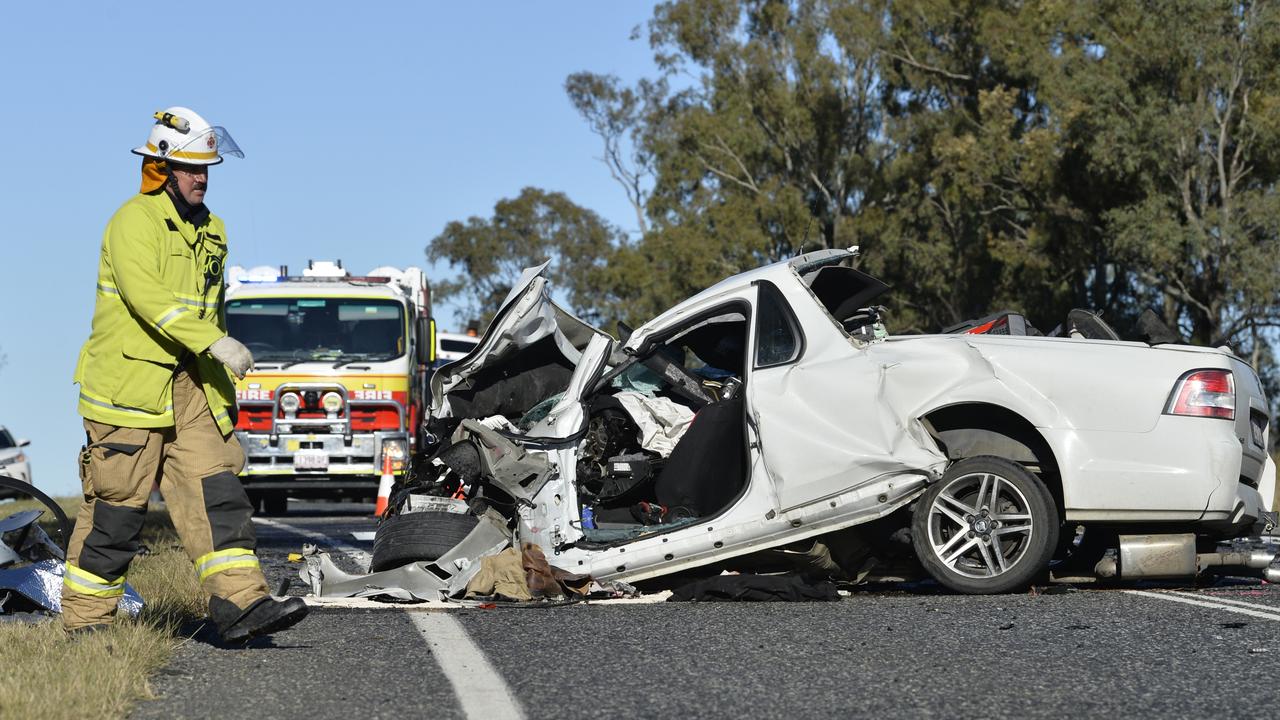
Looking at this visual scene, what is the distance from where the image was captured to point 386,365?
57.0ft

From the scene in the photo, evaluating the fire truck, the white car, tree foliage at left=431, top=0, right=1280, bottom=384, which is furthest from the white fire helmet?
tree foliage at left=431, top=0, right=1280, bottom=384

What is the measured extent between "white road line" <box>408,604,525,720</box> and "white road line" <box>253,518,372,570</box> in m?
2.92

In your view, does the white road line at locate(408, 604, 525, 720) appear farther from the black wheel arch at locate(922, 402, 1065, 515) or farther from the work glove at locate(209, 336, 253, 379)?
the black wheel arch at locate(922, 402, 1065, 515)

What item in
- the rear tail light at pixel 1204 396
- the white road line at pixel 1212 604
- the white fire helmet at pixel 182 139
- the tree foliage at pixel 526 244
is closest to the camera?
the white fire helmet at pixel 182 139

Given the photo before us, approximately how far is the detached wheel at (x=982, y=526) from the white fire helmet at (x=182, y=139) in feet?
12.1

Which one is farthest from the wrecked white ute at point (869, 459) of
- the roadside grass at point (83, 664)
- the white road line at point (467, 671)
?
the roadside grass at point (83, 664)

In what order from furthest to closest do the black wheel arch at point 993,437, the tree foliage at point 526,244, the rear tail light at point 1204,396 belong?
the tree foliage at point 526,244, the black wheel arch at point 993,437, the rear tail light at point 1204,396

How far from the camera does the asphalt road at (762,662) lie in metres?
4.99

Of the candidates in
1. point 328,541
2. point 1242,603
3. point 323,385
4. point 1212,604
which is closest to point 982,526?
point 1212,604

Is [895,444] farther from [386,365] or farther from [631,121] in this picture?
[631,121]

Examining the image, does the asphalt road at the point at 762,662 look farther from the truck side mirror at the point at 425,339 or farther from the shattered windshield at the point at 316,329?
the shattered windshield at the point at 316,329

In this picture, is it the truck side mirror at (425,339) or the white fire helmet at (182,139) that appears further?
the truck side mirror at (425,339)

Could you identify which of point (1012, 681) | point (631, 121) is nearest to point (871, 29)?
point (631, 121)

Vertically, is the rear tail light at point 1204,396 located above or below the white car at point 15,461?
above
